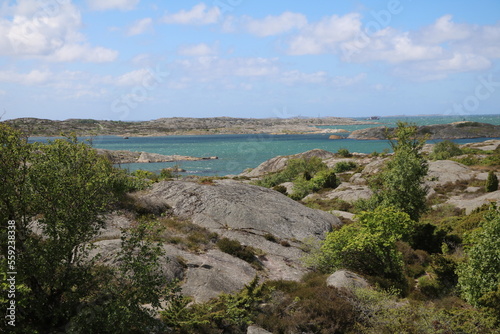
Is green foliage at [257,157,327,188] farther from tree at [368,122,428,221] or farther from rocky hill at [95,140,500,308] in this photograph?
tree at [368,122,428,221]

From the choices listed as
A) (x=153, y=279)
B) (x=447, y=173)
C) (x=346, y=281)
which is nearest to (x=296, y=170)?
(x=447, y=173)

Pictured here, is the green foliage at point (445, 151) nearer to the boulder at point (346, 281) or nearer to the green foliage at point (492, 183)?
the green foliage at point (492, 183)

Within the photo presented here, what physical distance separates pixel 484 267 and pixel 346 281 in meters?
5.57

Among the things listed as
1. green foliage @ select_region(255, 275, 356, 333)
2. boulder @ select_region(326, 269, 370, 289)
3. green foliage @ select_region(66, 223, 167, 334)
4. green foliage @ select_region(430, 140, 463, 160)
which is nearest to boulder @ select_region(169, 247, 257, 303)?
green foliage @ select_region(255, 275, 356, 333)

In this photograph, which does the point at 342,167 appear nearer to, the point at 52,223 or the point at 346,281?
Result: the point at 346,281

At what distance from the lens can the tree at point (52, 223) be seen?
34.9 feet

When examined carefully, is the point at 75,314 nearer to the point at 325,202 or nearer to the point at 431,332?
the point at 431,332

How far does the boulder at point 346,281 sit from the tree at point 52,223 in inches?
342

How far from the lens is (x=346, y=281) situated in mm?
16453

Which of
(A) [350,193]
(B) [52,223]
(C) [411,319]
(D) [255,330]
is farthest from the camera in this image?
(A) [350,193]

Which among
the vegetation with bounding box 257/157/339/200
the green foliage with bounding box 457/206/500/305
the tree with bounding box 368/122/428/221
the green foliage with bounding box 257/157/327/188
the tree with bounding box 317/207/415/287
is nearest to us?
the green foliage with bounding box 457/206/500/305

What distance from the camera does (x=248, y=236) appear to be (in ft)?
79.7

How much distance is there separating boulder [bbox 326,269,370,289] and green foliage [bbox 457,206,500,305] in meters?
4.20

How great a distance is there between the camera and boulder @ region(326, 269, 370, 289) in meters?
16.1
